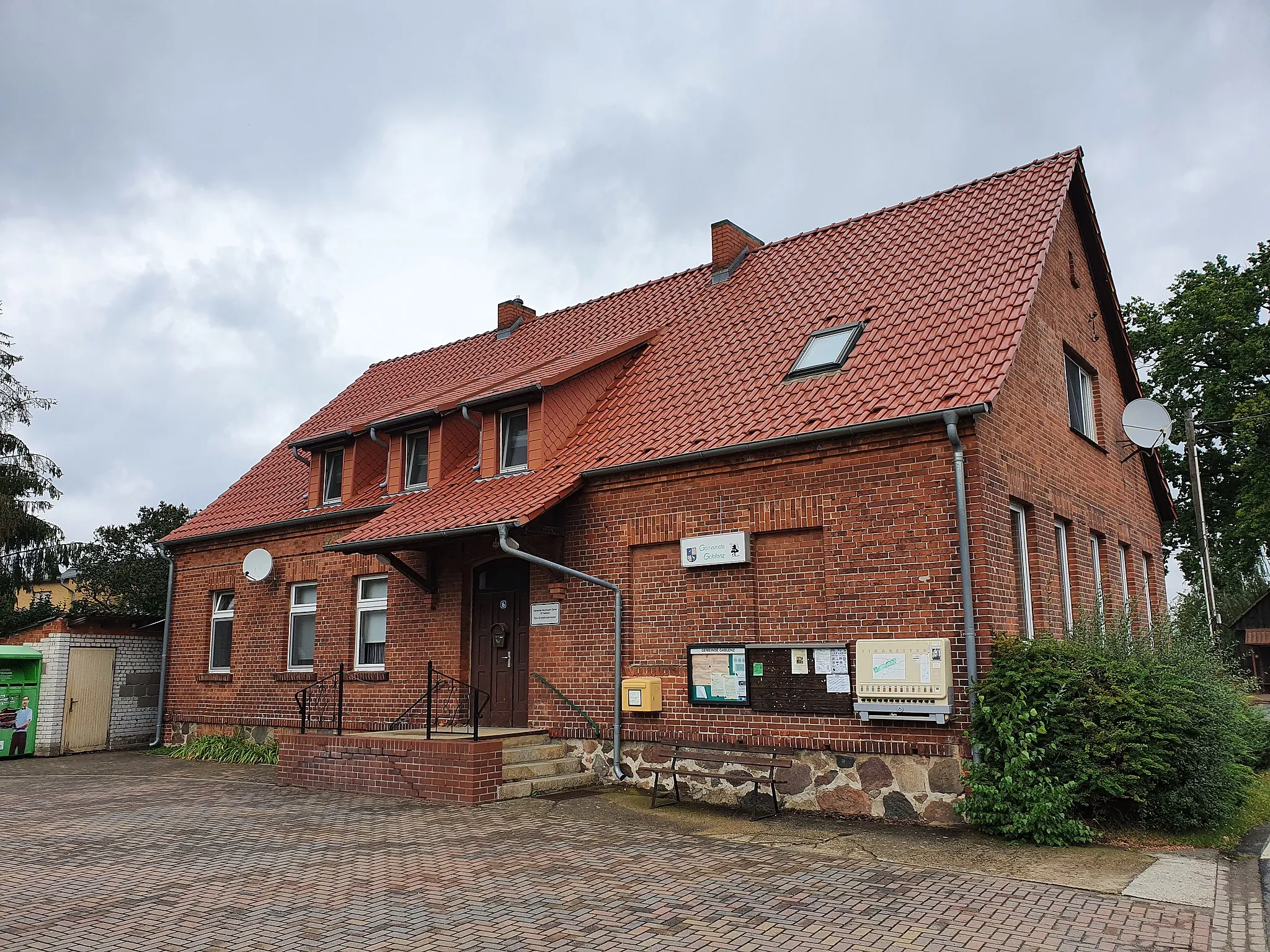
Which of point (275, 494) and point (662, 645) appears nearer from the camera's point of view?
point (662, 645)

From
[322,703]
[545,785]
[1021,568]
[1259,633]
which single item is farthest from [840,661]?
[1259,633]

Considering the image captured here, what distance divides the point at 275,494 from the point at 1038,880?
1580cm

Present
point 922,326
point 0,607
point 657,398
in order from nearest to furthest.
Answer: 1. point 922,326
2. point 657,398
3. point 0,607

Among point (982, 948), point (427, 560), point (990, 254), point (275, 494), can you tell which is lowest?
point (982, 948)

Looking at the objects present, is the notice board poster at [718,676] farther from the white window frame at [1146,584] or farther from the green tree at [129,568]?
the green tree at [129,568]

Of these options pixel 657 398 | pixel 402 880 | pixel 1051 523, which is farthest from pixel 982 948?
pixel 657 398

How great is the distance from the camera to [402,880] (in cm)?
744

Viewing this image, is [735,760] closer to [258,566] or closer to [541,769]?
[541,769]

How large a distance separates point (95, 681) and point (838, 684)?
15614mm

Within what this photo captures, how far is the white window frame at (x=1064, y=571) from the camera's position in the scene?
12.6 meters

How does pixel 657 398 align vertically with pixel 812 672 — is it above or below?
above

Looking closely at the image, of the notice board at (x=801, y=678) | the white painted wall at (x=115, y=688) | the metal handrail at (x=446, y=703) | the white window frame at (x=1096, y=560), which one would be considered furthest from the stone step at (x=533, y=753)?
the white painted wall at (x=115, y=688)

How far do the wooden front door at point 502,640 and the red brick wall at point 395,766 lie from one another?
1979mm

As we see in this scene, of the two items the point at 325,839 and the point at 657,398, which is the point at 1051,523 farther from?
the point at 325,839
